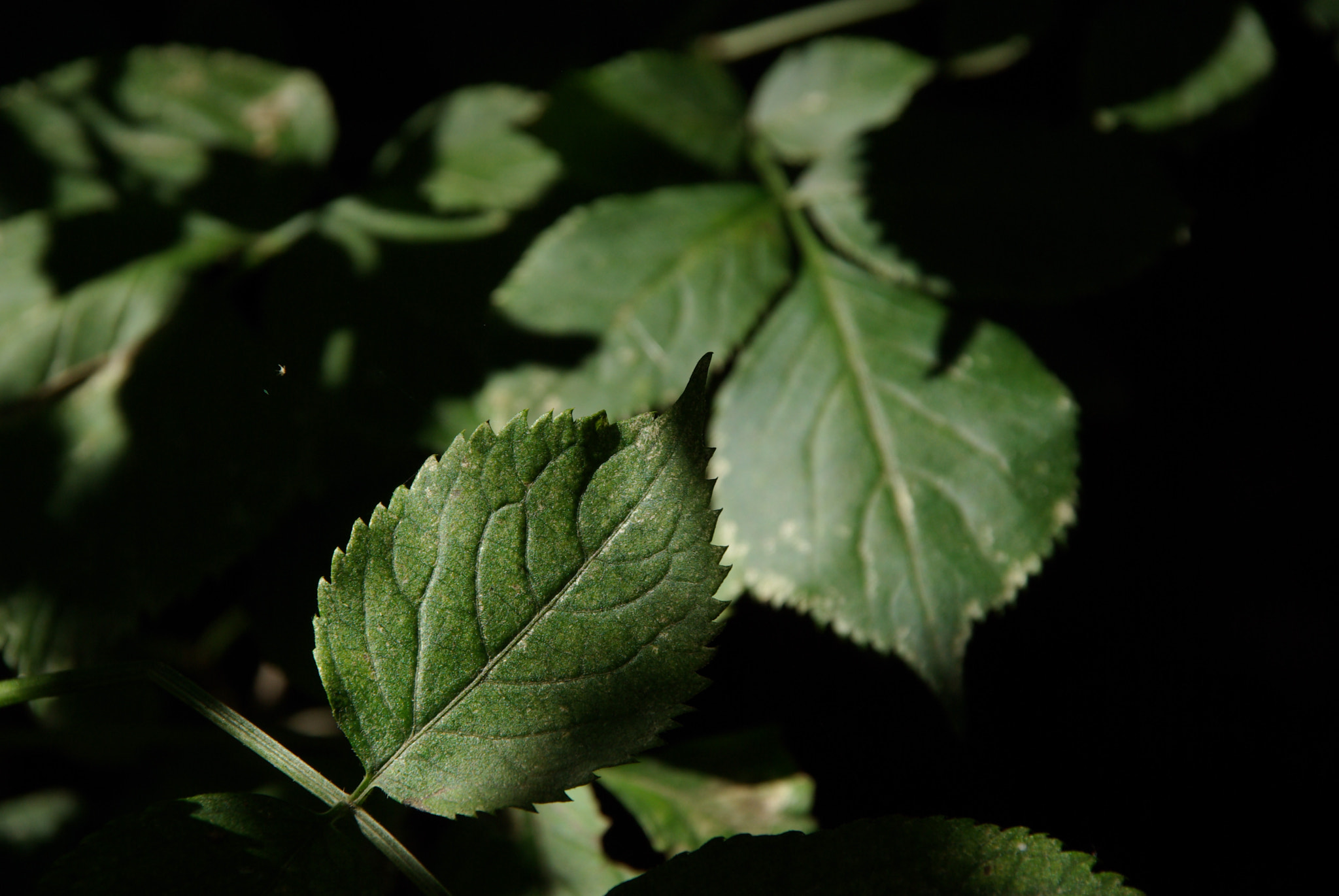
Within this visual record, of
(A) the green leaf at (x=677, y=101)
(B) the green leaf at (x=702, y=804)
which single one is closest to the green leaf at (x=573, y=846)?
(B) the green leaf at (x=702, y=804)

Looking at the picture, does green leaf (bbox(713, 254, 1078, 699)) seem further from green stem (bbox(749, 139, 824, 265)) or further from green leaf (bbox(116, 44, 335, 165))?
green leaf (bbox(116, 44, 335, 165))

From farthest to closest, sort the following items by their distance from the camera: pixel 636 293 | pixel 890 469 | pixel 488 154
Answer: pixel 488 154 → pixel 636 293 → pixel 890 469

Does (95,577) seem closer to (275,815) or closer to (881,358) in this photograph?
(275,815)

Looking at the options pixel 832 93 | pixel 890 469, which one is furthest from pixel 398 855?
pixel 832 93

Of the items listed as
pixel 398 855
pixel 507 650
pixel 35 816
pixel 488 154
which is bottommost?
pixel 35 816

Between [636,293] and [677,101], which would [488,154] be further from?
[636,293]

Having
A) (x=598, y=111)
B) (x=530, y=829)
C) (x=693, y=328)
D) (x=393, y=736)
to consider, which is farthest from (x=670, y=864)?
(x=598, y=111)
